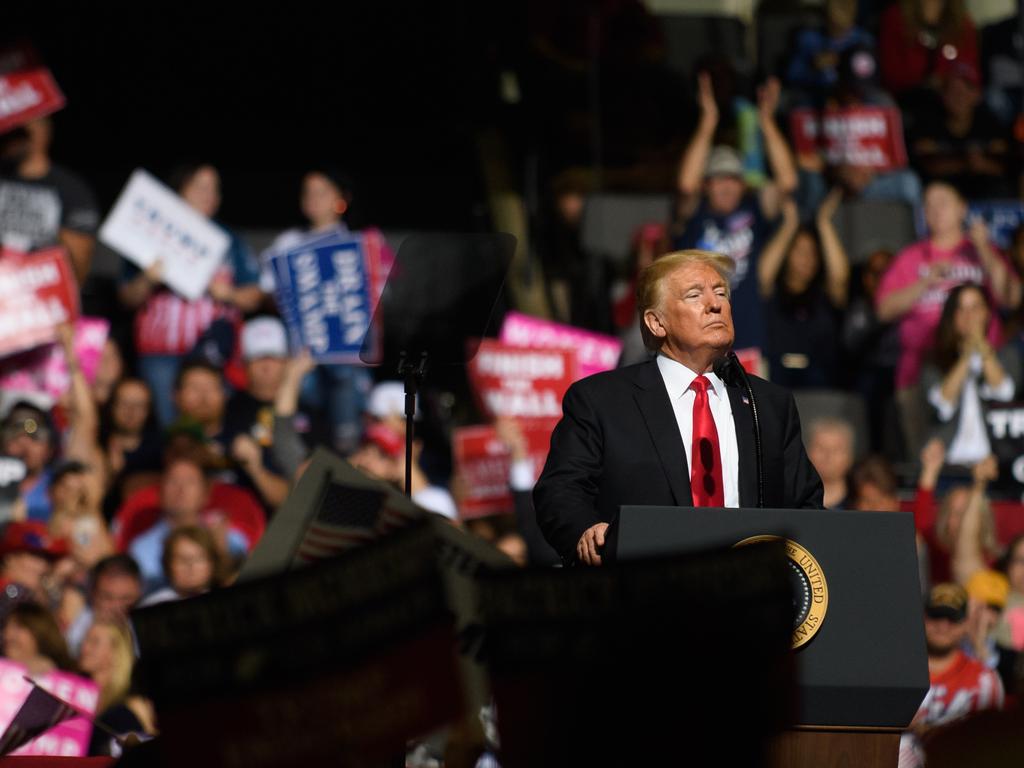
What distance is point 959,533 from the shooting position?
640 cm

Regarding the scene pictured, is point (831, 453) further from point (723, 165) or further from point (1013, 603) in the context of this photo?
point (723, 165)

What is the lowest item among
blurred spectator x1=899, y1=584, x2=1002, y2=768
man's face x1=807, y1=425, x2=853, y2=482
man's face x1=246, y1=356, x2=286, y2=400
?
blurred spectator x1=899, y1=584, x2=1002, y2=768

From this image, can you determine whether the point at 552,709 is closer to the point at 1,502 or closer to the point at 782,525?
the point at 782,525

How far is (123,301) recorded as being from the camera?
7.14 metres

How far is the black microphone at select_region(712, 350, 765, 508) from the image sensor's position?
324cm

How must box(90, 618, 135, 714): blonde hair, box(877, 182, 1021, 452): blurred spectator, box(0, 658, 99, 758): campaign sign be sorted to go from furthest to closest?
box(877, 182, 1021, 452): blurred spectator, box(90, 618, 135, 714): blonde hair, box(0, 658, 99, 758): campaign sign

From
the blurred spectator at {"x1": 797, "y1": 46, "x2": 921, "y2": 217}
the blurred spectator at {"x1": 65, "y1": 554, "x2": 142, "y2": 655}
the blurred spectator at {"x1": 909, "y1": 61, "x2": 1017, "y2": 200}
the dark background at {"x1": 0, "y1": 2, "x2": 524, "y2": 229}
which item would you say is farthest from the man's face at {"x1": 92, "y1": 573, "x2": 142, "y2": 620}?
the blurred spectator at {"x1": 909, "y1": 61, "x2": 1017, "y2": 200}

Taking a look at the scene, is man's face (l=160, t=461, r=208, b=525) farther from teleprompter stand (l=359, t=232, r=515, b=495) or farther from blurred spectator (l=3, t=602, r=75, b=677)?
teleprompter stand (l=359, t=232, r=515, b=495)

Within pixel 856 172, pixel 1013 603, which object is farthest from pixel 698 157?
pixel 1013 603

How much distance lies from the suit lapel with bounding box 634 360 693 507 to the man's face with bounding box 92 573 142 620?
292 centimetres

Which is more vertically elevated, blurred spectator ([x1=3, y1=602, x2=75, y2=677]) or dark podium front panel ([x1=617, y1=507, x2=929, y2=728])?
dark podium front panel ([x1=617, y1=507, x2=929, y2=728])

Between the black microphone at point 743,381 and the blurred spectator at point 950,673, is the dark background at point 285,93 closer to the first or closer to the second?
the blurred spectator at point 950,673

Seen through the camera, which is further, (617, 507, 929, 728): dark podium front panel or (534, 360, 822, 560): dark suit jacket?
(534, 360, 822, 560): dark suit jacket

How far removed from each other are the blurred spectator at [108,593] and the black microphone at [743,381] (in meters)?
3.03
